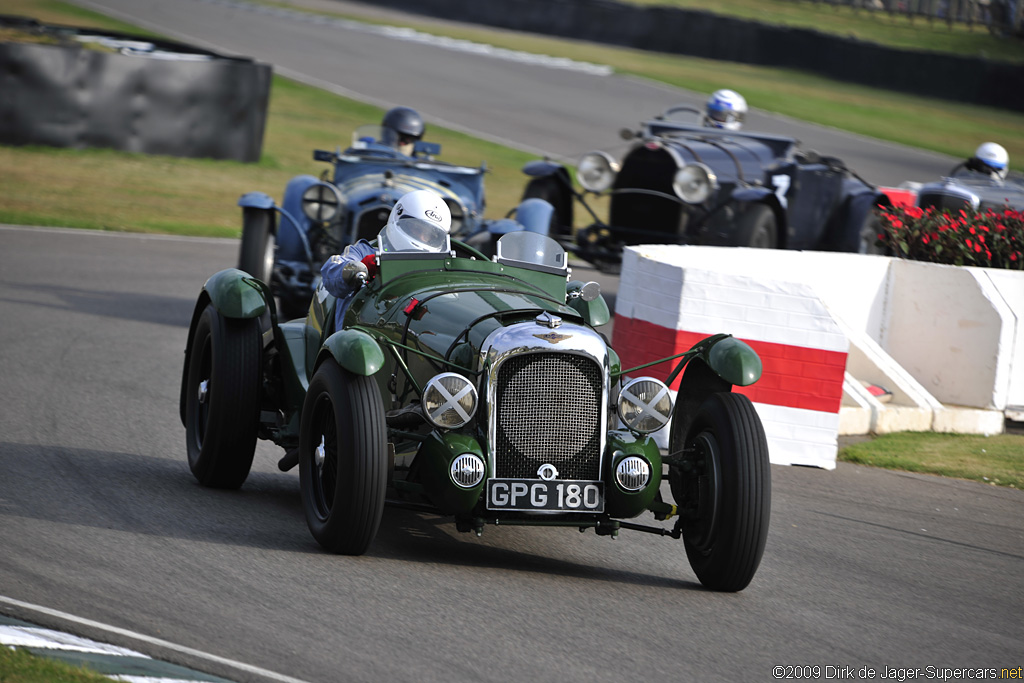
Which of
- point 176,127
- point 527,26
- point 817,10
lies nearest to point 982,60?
point 817,10

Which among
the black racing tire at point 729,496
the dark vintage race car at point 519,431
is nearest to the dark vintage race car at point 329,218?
the dark vintage race car at point 519,431

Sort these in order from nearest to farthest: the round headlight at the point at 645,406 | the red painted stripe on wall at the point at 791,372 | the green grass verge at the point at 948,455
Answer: the round headlight at the point at 645,406
the red painted stripe on wall at the point at 791,372
the green grass verge at the point at 948,455

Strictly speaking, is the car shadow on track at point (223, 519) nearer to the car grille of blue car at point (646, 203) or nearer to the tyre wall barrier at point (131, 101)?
the car grille of blue car at point (646, 203)

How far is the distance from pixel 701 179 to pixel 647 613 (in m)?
8.39

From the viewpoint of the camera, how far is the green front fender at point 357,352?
525 centimetres

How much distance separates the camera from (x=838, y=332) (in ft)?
26.5

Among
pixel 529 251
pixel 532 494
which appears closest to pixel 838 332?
pixel 529 251

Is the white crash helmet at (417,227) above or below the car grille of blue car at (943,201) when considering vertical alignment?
above

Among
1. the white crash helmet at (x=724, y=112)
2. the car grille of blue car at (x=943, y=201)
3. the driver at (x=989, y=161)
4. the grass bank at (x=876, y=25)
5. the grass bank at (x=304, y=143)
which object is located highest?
the grass bank at (x=876, y=25)

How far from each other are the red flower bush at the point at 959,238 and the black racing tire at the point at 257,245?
509 centimetres

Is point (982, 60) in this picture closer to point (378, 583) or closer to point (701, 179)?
point (701, 179)

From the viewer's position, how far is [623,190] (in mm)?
13555

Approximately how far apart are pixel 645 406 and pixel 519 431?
21.8 inches

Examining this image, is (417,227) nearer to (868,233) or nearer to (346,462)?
(346,462)
